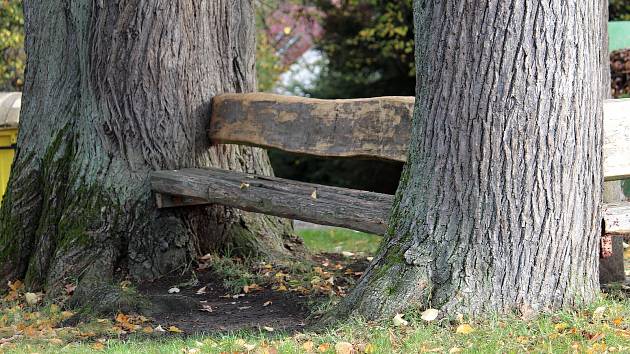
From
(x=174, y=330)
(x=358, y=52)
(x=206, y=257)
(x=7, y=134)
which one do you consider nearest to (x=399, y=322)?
(x=174, y=330)

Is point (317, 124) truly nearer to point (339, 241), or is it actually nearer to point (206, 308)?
point (206, 308)

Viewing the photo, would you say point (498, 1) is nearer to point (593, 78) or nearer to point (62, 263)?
point (593, 78)

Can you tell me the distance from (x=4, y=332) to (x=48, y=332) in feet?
1.11

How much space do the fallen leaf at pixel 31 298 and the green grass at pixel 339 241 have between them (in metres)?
2.67

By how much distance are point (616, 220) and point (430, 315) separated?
3.79 ft

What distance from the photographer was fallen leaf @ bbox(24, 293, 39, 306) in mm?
6438

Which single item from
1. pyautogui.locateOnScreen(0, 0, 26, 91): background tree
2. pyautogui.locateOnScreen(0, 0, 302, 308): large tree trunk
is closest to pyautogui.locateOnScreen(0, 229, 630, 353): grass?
pyautogui.locateOnScreen(0, 0, 302, 308): large tree trunk

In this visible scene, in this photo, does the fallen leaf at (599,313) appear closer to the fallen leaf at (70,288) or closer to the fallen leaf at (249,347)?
the fallen leaf at (249,347)

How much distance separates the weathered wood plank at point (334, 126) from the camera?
16.9 feet

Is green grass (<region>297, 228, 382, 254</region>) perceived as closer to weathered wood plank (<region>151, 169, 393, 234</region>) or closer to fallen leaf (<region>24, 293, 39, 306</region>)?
weathered wood plank (<region>151, 169, 393, 234</region>)

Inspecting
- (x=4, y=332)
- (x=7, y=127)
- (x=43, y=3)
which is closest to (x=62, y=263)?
(x=4, y=332)

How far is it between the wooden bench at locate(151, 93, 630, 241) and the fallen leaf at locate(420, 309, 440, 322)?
2.67 feet

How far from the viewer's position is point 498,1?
4.41 metres

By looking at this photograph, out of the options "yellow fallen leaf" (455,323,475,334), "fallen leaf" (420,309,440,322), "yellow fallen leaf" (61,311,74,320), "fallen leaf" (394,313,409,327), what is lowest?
"yellow fallen leaf" (61,311,74,320)
